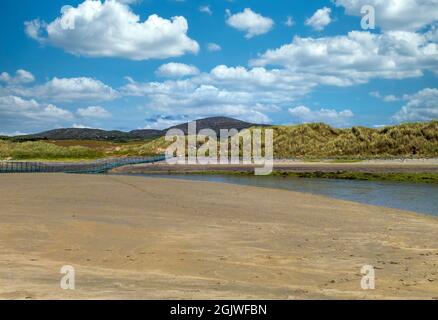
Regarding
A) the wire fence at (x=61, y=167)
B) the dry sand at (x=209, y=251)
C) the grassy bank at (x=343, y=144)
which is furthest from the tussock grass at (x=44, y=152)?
the dry sand at (x=209, y=251)

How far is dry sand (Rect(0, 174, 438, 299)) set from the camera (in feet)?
28.2

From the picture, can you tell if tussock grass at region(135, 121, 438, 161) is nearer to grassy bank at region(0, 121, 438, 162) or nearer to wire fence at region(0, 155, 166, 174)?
grassy bank at region(0, 121, 438, 162)

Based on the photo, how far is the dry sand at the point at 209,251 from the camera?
859cm

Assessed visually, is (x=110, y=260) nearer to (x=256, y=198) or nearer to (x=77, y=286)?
(x=77, y=286)

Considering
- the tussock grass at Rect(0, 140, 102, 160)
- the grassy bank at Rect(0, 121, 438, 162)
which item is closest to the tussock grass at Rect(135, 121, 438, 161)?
the grassy bank at Rect(0, 121, 438, 162)

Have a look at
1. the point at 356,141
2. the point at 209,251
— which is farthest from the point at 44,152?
the point at 209,251

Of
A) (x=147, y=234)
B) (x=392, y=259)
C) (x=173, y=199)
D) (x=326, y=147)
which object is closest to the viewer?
(x=392, y=259)

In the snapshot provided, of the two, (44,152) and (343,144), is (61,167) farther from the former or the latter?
(44,152)

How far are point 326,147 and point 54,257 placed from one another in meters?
94.1

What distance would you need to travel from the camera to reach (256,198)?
2906 cm

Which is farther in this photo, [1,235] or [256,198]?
[256,198]

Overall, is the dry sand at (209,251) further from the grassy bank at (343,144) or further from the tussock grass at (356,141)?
the tussock grass at (356,141)

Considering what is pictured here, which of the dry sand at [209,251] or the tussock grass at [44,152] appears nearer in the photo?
the dry sand at [209,251]
